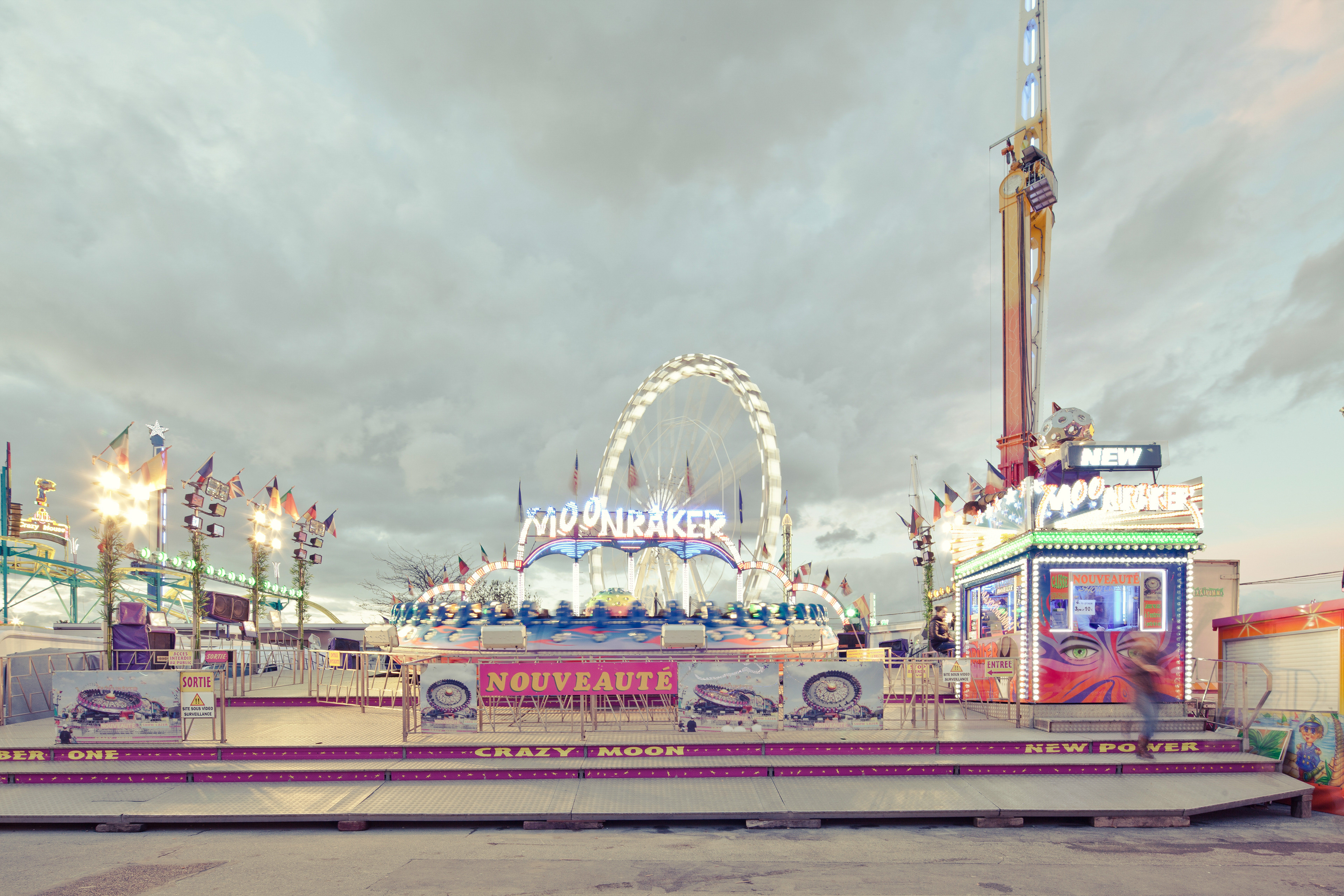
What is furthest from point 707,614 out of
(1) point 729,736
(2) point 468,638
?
(1) point 729,736

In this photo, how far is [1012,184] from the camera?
128 ft

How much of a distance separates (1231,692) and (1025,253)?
27921 mm

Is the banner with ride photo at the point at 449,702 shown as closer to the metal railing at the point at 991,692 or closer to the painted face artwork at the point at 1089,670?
the metal railing at the point at 991,692

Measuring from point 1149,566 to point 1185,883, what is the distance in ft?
32.8

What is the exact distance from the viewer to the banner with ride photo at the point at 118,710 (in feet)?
37.9

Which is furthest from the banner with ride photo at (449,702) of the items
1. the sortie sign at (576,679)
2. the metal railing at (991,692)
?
the metal railing at (991,692)

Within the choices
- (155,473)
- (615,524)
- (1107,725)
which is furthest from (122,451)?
(1107,725)

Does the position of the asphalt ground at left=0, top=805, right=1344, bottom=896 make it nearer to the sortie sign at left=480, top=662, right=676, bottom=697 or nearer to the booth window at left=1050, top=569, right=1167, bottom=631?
the sortie sign at left=480, top=662, right=676, bottom=697

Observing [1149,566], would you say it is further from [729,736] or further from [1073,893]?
[1073,893]

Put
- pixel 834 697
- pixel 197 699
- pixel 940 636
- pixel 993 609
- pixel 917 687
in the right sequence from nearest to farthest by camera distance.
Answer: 1. pixel 197 699
2. pixel 834 697
3. pixel 917 687
4. pixel 993 609
5. pixel 940 636

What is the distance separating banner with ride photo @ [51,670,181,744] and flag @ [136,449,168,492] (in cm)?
2873

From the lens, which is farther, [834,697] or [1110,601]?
[1110,601]

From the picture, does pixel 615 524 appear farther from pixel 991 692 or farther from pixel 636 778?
pixel 636 778

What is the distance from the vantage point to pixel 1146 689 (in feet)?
38.0
